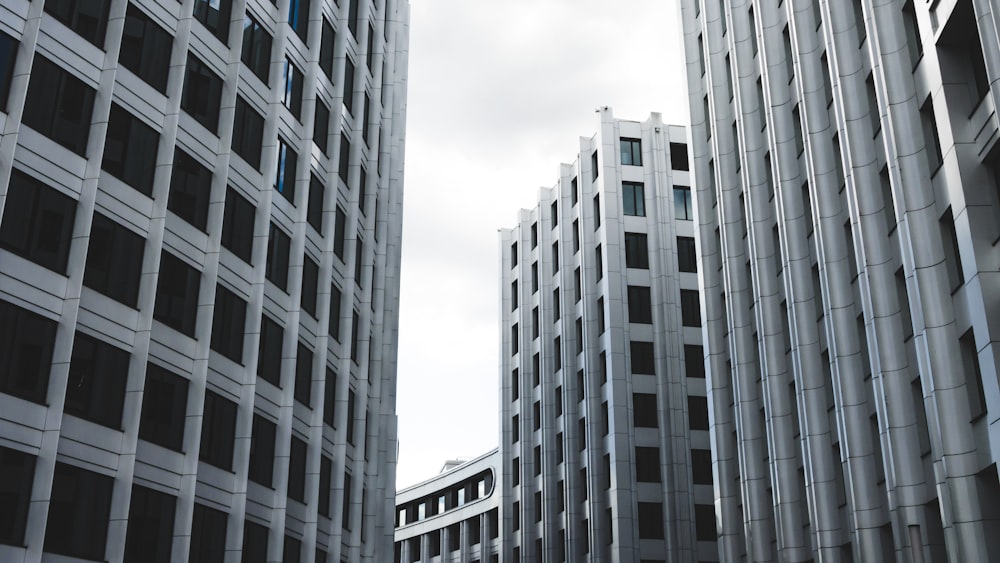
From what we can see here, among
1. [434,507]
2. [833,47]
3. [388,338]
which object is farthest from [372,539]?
[434,507]

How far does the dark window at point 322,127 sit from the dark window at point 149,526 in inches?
762

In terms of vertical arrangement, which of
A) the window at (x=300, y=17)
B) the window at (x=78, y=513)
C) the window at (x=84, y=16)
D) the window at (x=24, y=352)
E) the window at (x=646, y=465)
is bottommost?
the window at (x=78, y=513)

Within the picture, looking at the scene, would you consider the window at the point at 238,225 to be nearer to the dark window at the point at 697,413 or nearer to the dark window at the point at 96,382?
the dark window at the point at 96,382

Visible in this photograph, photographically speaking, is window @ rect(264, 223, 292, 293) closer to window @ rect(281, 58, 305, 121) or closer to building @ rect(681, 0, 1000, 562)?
window @ rect(281, 58, 305, 121)

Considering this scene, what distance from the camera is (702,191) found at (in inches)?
2229

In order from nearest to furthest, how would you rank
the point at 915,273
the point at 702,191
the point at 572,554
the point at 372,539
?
the point at 915,273, the point at 372,539, the point at 702,191, the point at 572,554

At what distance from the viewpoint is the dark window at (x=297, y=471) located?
4216 cm

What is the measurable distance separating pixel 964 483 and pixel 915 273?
597 centimetres

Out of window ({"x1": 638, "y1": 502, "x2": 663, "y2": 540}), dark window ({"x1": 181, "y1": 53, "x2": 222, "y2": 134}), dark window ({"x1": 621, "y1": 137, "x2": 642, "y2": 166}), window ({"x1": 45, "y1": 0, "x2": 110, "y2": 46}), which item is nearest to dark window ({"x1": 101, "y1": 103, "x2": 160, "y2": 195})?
window ({"x1": 45, "y1": 0, "x2": 110, "y2": 46})

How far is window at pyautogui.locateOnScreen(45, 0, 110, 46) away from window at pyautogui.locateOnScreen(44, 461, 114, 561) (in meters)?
13.1

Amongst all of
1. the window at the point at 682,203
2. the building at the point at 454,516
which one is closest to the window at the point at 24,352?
the window at the point at 682,203

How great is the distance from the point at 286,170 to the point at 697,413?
120ft

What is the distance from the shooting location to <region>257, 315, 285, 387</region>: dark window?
4100cm

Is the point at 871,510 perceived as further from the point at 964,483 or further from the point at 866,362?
the point at 964,483
